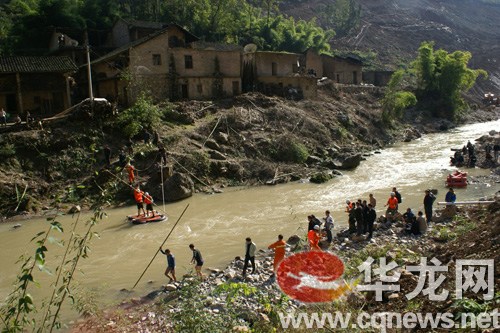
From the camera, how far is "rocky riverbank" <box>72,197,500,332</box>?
856 cm

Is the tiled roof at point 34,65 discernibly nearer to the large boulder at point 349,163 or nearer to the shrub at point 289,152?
the shrub at point 289,152

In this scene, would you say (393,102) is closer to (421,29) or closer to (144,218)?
(144,218)

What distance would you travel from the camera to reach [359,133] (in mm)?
38750

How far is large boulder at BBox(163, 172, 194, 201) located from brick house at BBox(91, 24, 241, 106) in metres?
10.9

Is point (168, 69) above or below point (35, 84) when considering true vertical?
above

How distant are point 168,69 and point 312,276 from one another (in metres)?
26.8

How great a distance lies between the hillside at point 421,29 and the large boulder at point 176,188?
69.8 meters

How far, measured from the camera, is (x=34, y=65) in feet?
96.6

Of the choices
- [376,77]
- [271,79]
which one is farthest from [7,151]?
[376,77]

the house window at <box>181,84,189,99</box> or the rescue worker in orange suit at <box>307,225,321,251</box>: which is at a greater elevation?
the house window at <box>181,84,189,99</box>

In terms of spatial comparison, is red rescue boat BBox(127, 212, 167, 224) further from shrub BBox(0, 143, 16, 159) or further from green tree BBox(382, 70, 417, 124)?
green tree BBox(382, 70, 417, 124)

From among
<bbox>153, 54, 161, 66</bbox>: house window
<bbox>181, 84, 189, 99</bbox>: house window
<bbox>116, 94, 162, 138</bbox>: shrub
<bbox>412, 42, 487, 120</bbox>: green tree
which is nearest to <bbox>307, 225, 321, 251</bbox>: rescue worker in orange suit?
<bbox>116, 94, 162, 138</bbox>: shrub

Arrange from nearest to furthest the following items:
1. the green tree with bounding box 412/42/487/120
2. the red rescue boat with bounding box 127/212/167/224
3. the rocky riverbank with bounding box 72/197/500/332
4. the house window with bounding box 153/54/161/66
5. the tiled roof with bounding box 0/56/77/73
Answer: the rocky riverbank with bounding box 72/197/500/332
the red rescue boat with bounding box 127/212/167/224
the tiled roof with bounding box 0/56/77/73
the house window with bounding box 153/54/161/66
the green tree with bounding box 412/42/487/120

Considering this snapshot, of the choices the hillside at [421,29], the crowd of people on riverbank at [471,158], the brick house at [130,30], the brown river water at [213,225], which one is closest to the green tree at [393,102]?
the brown river water at [213,225]
